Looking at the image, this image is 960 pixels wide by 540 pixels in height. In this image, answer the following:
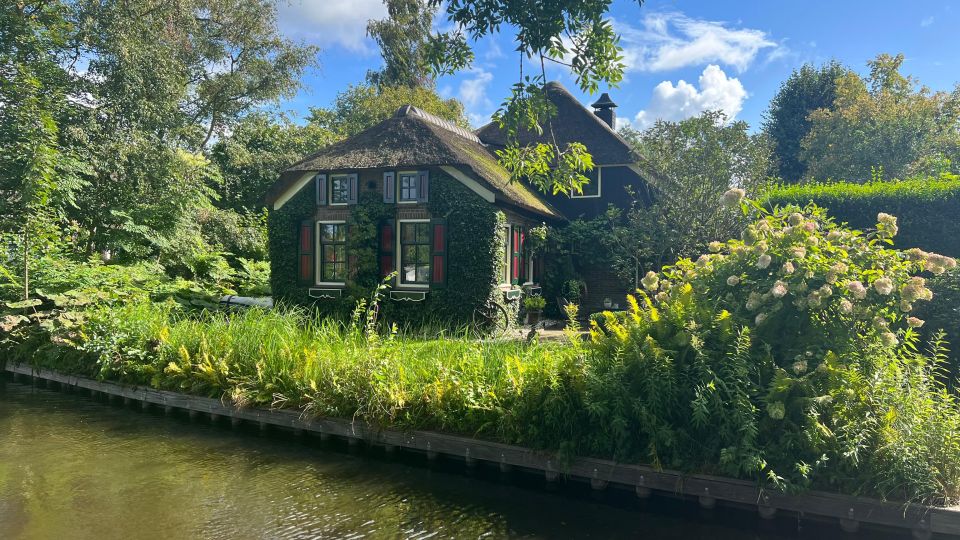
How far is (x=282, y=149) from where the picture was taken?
2205 centimetres

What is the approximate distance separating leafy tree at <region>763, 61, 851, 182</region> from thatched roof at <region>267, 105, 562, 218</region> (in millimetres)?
18485

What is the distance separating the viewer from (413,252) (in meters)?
12.0

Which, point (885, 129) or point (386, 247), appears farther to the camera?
point (885, 129)

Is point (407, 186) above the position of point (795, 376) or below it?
above

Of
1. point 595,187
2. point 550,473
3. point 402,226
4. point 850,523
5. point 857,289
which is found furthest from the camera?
point 595,187

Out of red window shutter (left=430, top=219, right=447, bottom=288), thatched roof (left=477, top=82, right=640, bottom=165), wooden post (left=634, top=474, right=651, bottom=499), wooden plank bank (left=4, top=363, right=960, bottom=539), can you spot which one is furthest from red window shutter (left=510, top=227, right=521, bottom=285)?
wooden post (left=634, top=474, right=651, bottom=499)

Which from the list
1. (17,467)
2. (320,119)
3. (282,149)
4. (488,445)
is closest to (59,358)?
(17,467)

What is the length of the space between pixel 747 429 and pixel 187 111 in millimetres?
20584

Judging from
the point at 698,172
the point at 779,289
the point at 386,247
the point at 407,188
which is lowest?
the point at 779,289

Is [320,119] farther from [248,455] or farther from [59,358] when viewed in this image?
[248,455]

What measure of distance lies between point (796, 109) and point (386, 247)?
2359 centimetres

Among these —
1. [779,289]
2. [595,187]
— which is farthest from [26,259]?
[595,187]

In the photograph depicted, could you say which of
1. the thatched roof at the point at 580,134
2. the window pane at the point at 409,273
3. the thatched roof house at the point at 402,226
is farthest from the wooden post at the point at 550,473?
the thatched roof at the point at 580,134

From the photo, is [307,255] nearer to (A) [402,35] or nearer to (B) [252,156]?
(B) [252,156]
